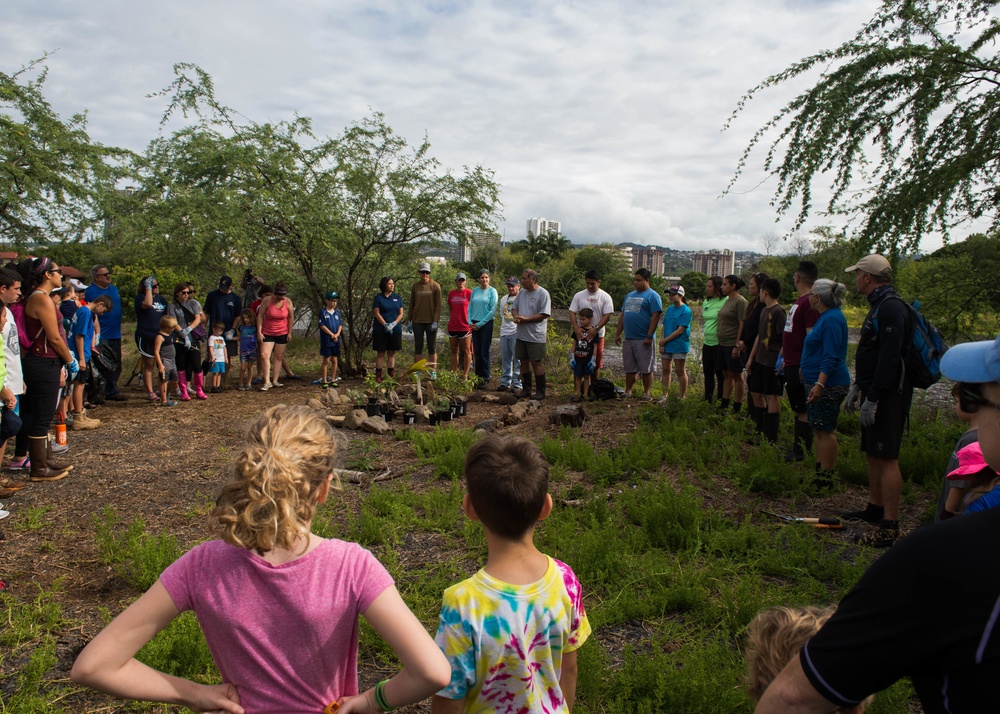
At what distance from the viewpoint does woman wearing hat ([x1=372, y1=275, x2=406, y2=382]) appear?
11625mm

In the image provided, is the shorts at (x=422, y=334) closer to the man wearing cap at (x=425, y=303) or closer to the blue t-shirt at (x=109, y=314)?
the man wearing cap at (x=425, y=303)

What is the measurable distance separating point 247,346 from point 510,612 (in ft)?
34.0

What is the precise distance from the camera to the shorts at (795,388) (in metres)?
6.63

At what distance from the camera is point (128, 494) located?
600 cm

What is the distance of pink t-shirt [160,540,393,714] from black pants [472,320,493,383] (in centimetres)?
999

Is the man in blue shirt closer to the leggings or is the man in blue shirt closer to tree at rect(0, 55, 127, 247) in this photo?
the leggings

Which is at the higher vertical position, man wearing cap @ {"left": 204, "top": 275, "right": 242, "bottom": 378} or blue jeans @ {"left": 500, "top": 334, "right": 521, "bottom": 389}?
man wearing cap @ {"left": 204, "top": 275, "right": 242, "bottom": 378}

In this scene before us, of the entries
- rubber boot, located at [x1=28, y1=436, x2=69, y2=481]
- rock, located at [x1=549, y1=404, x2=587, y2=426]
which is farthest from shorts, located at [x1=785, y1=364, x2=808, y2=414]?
rubber boot, located at [x1=28, y1=436, x2=69, y2=481]

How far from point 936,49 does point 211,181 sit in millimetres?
10302

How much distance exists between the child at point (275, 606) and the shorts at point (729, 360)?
7.56 m

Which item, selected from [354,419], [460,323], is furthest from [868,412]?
[460,323]

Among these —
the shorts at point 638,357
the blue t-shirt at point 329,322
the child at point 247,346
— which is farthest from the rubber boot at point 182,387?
the shorts at point 638,357

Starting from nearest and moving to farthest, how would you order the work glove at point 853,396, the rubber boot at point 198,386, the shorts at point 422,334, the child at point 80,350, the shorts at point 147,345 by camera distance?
the work glove at point 853,396, the child at point 80,350, the shorts at point 147,345, the rubber boot at point 198,386, the shorts at point 422,334

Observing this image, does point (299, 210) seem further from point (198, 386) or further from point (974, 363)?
point (974, 363)
